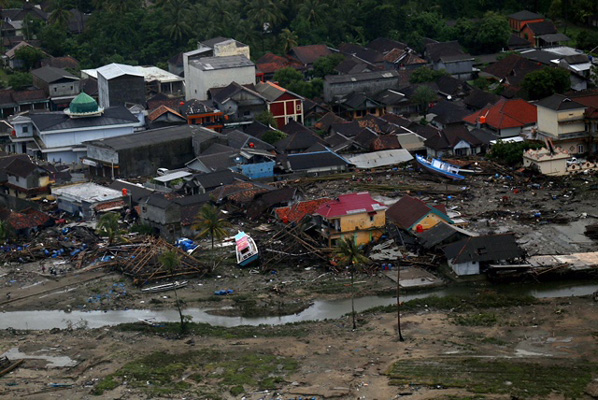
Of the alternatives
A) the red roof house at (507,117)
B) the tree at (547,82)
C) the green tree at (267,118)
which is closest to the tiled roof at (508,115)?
the red roof house at (507,117)

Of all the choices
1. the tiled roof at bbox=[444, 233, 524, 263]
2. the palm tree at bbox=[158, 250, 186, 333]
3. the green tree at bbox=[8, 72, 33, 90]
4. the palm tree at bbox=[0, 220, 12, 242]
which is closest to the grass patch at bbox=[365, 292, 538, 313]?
the tiled roof at bbox=[444, 233, 524, 263]

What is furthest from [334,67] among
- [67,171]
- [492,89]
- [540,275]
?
[540,275]

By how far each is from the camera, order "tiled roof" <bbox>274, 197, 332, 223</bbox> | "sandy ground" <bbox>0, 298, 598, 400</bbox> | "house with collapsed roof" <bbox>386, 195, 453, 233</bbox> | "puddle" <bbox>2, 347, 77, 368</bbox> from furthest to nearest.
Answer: "tiled roof" <bbox>274, 197, 332, 223</bbox>
"house with collapsed roof" <bbox>386, 195, 453, 233</bbox>
"puddle" <bbox>2, 347, 77, 368</bbox>
"sandy ground" <bbox>0, 298, 598, 400</bbox>

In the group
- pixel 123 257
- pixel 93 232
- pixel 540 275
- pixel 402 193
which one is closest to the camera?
pixel 540 275

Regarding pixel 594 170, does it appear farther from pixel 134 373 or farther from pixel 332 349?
pixel 134 373

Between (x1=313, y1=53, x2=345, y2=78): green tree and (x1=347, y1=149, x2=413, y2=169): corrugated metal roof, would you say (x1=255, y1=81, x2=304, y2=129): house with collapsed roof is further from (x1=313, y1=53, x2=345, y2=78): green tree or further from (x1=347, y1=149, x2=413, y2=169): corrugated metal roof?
(x1=347, y1=149, x2=413, y2=169): corrugated metal roof

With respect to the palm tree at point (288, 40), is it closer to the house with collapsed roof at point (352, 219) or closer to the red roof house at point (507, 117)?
the red roof house at point (507, 117)

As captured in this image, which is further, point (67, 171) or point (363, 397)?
point (67, 171)
